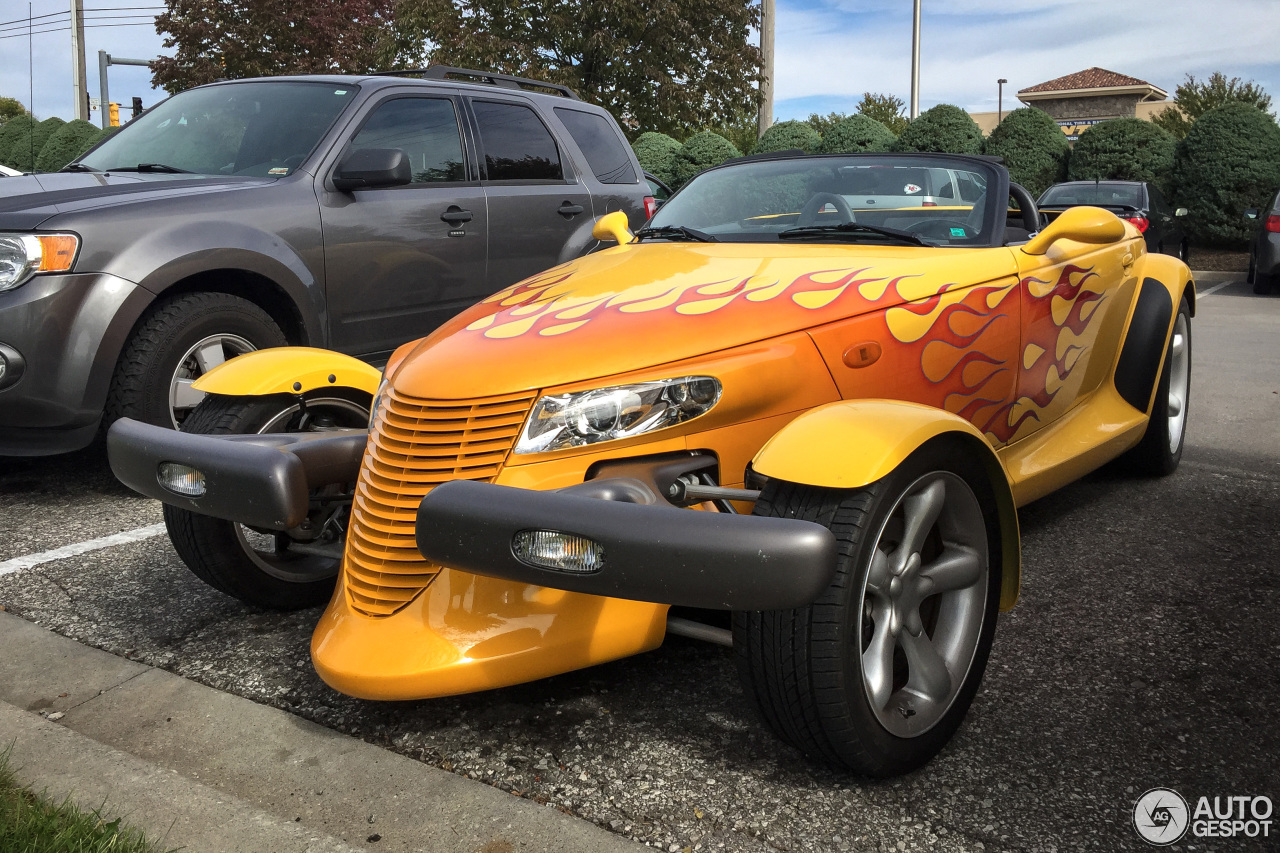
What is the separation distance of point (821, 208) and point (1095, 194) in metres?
12.8

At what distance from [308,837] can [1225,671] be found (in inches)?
91.2

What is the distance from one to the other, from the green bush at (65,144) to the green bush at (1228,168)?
20.9m

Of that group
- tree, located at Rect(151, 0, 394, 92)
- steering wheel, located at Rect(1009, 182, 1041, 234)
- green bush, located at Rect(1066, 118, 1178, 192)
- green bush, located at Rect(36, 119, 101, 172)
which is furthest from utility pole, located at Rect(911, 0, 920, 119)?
steering wheel, located at Rect(1009, 182, 1041, 234)

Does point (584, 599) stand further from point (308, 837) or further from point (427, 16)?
point (427, 16)

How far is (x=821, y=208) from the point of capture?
12.2ft

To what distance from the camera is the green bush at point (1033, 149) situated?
20.8 m

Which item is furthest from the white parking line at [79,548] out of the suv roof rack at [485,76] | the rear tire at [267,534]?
the suv roof rack at [485,76]

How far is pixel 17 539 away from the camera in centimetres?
414

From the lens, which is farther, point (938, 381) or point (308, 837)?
point (938, 381)

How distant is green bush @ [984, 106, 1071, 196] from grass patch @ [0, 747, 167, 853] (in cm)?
2076

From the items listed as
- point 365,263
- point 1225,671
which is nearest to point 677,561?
point 1225,671

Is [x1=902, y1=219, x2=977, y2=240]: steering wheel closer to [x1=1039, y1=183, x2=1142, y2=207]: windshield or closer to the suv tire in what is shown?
the suv tire

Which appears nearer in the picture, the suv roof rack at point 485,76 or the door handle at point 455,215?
the door handle at point 455,215

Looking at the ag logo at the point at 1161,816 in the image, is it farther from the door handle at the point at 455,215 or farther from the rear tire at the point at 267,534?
the door handle at the point at 455,215
